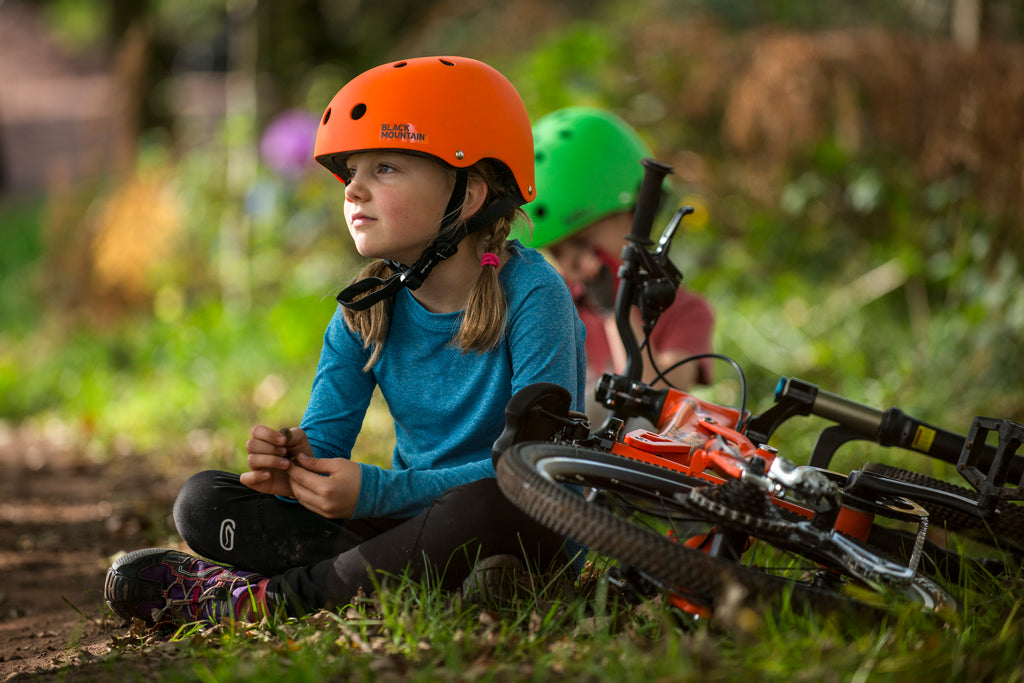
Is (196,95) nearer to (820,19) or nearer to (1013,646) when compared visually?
(820,19)

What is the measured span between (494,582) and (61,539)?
7.58 ft

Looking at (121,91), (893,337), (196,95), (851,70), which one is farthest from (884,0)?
(196,95)

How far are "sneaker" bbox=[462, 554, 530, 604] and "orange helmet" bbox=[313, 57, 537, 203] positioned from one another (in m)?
→ 0.98

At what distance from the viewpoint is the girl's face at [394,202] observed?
8.11 feet

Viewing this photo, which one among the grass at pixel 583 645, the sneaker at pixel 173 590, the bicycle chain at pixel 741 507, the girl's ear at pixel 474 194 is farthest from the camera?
the girl's ear at pixel 474 194

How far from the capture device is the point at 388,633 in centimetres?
206

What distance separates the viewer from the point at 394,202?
8.13 feet

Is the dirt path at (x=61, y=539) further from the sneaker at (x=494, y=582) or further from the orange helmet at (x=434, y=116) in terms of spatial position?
the orange helmet at (x=434, y=116)

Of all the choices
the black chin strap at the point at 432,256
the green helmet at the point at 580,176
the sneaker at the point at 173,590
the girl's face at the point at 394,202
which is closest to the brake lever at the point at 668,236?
the black chin strap at the point at 432,256

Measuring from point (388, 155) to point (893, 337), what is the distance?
12.4ft

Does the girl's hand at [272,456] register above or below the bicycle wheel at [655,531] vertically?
below

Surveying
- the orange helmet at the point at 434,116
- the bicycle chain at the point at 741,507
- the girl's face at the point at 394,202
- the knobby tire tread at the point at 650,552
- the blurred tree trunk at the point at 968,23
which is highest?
the blurred tree trunk at the point at 968,23

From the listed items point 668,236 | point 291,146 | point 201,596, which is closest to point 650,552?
point 668,236

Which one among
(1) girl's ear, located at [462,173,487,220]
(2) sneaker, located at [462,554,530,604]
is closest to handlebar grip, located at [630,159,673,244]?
(1) girl's ear, located at [462,173,487,220]
